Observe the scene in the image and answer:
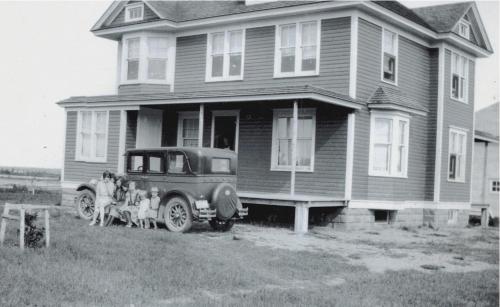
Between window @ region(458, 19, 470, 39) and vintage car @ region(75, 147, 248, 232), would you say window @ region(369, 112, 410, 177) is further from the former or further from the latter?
window @ region(458, 19, 470, 39)

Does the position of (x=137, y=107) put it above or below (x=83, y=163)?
above

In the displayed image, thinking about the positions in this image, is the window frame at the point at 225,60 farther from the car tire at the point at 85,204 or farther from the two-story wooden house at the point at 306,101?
the car tire at the point at 85,204

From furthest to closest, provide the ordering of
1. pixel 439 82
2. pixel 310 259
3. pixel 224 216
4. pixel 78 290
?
1. pixel 439 82
2. pixel 224 216
3. pixel 310 259
4. pixel 78 290

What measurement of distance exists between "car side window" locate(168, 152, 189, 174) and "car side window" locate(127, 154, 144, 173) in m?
1.01

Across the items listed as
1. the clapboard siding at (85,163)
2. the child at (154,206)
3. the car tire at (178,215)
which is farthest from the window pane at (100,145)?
the car tire at (178,215)

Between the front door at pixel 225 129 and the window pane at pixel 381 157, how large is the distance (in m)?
4.46

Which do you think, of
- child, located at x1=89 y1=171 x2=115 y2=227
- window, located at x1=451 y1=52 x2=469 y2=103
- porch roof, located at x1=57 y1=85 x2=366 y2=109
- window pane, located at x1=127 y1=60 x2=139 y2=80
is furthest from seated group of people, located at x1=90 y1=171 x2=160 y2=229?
window, located at x1=451 y1=52 x2=469 y2=103

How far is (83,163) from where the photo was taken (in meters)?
21.6

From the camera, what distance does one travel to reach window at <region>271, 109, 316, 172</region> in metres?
18.1

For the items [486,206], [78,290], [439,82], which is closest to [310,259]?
[78,290]

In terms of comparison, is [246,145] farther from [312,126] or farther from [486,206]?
[486,206]

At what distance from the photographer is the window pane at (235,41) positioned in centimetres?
1989

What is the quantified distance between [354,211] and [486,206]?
10694 millimetres

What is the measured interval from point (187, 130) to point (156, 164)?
660 centimetres
